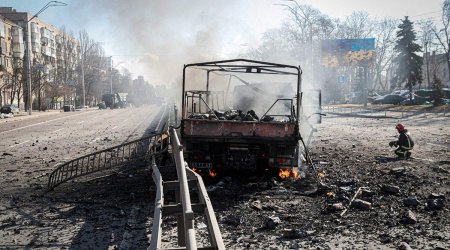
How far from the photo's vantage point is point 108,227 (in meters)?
5.84

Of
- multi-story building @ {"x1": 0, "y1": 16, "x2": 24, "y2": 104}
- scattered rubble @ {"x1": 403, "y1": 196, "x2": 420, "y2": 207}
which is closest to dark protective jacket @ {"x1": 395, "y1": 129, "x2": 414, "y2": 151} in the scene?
scattered rubble @ {"x1": 403, "y1": 196, "x2": 420, "y2": 207}

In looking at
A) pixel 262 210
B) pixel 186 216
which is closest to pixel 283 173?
pixel 262 210

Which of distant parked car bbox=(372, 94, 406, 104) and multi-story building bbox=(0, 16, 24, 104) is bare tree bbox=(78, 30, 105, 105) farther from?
distant parked car bbox=(372, 94, 406, 104)

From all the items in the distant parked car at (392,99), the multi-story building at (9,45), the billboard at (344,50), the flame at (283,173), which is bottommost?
the flame at (283,173)

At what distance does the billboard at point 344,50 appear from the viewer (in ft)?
156

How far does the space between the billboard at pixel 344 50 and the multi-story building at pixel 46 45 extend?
38.9m

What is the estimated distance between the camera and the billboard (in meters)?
47.5

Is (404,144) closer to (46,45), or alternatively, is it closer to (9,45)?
(9,45)

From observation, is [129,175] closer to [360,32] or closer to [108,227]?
[108,227]

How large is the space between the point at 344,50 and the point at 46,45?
5908 cm

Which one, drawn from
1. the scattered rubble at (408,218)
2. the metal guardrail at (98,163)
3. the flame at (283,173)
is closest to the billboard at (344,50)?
the metal guardrail at (98,163)

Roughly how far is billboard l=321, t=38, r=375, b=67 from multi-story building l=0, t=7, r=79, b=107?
38875 millimetres

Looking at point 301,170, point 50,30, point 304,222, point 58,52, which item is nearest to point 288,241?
point 304,222

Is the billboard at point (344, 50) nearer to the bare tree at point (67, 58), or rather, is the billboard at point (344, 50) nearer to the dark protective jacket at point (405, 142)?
the dark protective jacket at point (405, 142)
